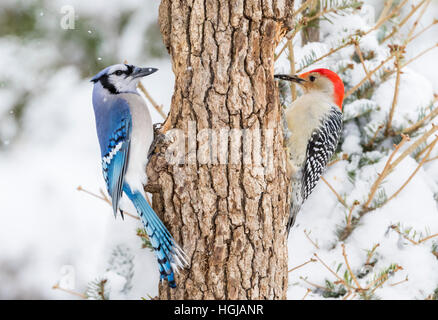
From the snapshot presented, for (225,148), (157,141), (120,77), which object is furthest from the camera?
(120,77)

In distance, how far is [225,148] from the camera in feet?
5.80

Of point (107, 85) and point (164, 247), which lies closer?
point (164, 247)

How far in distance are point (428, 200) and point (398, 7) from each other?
1.15 metres

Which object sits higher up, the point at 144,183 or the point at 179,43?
the point at 179,43

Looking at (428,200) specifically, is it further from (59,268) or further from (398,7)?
(59,268)

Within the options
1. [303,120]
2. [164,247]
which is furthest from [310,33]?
[164,247]

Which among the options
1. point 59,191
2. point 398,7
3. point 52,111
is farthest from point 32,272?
point 398,7

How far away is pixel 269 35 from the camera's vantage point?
5.87ft

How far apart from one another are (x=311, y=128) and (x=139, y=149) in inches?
34.7

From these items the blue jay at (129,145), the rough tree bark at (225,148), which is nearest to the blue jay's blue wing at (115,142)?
the blue jay at (129,145)

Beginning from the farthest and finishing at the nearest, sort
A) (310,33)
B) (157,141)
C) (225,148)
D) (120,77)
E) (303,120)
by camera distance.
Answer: (310,33), (303,120), (120,77), (157,141), (225,148)

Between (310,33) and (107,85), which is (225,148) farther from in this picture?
(310,33)

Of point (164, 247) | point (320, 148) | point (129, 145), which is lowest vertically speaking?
point (164, 247)
